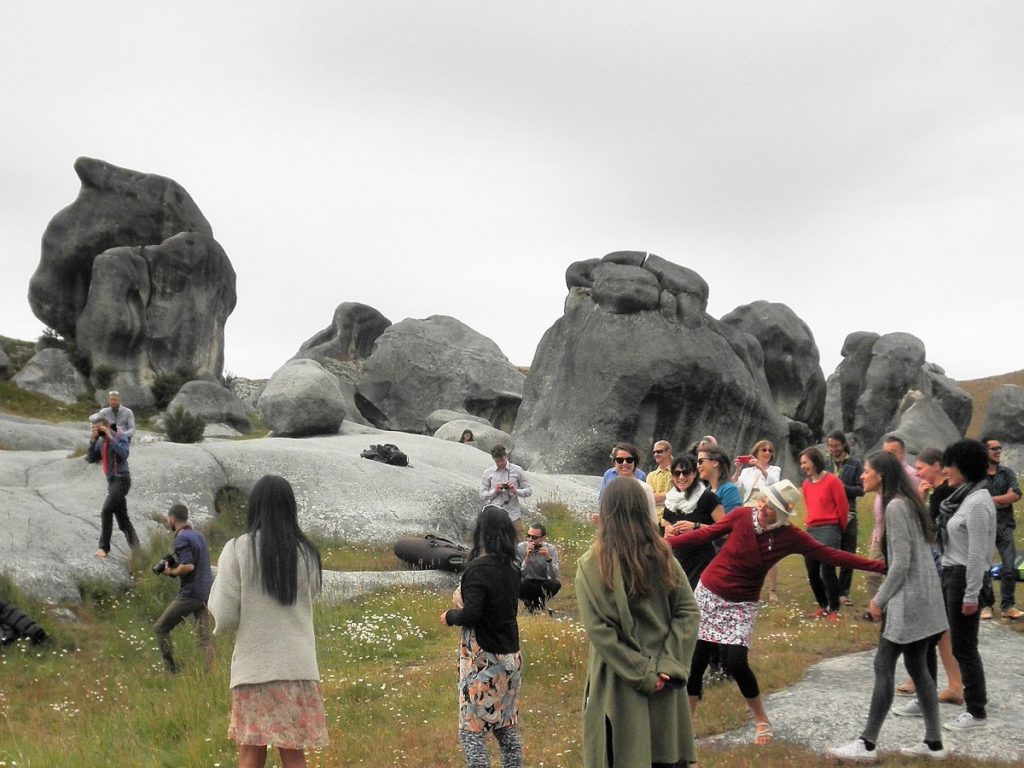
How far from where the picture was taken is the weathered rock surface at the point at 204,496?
48.2ft

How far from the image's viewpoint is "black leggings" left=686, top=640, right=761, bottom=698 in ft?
23.7

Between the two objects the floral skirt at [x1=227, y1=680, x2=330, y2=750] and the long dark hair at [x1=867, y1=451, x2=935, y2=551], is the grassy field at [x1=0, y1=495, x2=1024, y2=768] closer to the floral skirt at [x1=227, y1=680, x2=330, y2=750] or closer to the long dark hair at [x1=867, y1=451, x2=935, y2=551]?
the long dark hair at [x1=867, y1=451, x2=935, y2=551]

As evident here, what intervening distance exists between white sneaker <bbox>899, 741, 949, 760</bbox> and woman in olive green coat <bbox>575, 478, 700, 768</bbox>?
256 cm

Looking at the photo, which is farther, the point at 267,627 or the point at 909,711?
the point at 909,711

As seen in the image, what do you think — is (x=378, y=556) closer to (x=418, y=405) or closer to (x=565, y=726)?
(x=565, y=726)

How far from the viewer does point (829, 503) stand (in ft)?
39.2

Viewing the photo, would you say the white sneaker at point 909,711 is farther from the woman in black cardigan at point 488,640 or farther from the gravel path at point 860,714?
the woman in black cardigan at point 488,640

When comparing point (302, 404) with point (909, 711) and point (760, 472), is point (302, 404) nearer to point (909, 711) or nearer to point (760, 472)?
point (760, 472)

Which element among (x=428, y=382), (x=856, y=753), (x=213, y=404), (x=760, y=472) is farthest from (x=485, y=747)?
(x=428, y=382)

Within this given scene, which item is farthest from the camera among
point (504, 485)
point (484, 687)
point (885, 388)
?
point (885, 388)

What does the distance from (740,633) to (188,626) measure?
816cm

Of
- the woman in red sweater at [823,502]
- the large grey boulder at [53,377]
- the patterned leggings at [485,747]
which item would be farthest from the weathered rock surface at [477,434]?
the patterned leggings at [485,747]

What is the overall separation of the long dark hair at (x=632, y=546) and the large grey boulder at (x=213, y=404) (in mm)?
36765

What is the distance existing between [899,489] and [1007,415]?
3435 cm
